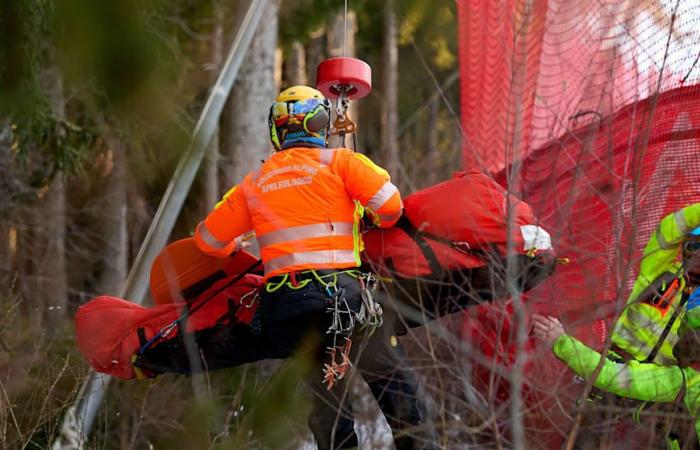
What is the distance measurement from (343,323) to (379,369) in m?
0.36

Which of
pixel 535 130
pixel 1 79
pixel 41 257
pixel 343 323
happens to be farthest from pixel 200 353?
pixel 41 257

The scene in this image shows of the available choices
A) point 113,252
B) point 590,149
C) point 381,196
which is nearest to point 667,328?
point 590,149

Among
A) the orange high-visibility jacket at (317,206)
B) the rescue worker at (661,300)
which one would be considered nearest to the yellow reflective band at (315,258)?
the orange high-visibility jacket at (317,206)

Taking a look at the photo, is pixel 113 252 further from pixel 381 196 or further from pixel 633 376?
pixel 633 376

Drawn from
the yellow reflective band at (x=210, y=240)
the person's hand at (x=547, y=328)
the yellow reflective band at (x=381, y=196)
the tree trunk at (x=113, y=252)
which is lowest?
the tree trunk at (x=113, y=252)

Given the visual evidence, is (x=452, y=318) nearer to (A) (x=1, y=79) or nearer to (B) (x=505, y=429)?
(B) (x=505, y=429)

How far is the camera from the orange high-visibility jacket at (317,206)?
4391 mm

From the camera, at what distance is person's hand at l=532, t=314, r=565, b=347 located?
412cm

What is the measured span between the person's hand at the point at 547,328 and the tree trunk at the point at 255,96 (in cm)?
481

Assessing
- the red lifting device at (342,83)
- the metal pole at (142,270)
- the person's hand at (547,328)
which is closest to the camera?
the person's hand at (547,328)

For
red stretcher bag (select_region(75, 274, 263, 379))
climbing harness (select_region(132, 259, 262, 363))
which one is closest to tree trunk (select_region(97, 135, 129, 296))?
red stretcher bag (select_region(75, 274, 263, 379))

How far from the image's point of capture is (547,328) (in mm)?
4160

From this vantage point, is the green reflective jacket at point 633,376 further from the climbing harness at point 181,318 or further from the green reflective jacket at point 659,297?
the climbing harness at point 181,318

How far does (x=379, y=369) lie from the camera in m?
4.55
